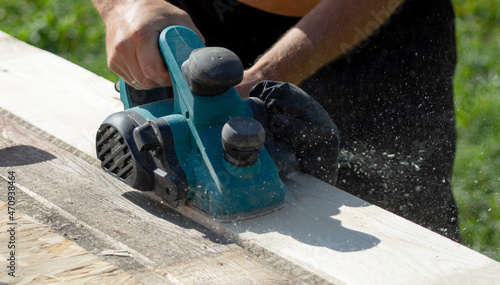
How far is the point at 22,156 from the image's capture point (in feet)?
7.16

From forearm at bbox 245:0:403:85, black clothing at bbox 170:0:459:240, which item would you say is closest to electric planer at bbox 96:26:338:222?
forearm at bbox 245:0:403:85

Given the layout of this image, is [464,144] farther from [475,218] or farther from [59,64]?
[59,64]

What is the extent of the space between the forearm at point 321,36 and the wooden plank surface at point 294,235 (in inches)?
22.2

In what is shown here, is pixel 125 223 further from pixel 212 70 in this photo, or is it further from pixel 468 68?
pixel 468 68

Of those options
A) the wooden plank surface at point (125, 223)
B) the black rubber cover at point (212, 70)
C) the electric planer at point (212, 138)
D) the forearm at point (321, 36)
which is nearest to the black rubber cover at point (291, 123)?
the electric planer at point (212, 138)

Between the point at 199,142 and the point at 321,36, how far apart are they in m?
0.90

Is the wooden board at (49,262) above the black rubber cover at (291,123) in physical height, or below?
below

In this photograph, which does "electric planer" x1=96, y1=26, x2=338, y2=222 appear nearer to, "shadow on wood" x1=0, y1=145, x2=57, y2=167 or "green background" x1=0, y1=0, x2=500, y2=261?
"shadow on wood" x1=0, y1=145, x2=57, y2=167

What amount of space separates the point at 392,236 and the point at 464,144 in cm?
231

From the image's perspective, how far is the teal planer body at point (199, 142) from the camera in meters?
1.72

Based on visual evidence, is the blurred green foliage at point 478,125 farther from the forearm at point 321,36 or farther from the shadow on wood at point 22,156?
the shadow on wood at point 22,156

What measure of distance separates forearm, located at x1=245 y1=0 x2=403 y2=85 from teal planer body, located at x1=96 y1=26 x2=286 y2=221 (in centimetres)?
61

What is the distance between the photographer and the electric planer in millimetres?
1730

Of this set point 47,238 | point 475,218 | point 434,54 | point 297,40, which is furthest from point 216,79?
point 475,218
